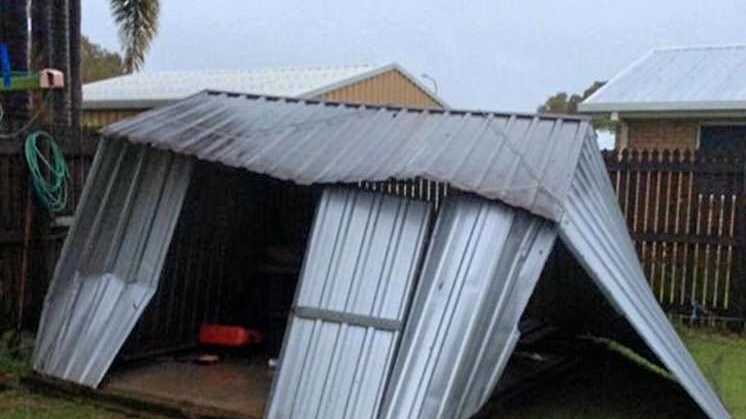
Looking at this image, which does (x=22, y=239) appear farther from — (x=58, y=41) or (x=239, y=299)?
(x=58, y=41)

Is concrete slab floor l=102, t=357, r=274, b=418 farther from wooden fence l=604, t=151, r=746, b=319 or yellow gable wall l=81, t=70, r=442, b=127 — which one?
yellow gable wall l=81, t=70, r=442, b=127

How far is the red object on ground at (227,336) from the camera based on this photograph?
736 cm

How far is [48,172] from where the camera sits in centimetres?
741

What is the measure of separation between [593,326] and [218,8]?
19544 millimetres

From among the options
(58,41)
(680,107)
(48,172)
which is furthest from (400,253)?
(680,107)

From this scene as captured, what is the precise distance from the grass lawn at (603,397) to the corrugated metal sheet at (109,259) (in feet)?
0.94

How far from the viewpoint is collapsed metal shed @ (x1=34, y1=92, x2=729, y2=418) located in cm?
526

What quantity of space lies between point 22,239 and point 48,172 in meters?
0.58

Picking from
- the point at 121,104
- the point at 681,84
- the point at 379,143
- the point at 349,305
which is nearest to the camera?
the point at 349,305

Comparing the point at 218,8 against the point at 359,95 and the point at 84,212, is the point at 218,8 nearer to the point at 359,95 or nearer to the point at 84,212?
the point at 359,95

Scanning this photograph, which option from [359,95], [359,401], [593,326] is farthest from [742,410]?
[359,95]

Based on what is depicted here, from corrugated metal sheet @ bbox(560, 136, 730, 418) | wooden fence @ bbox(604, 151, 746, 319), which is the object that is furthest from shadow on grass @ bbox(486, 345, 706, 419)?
wooden fence @ bbox(604, 151, 746, 319)

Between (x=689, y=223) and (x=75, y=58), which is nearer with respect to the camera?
(x=689, y=223)

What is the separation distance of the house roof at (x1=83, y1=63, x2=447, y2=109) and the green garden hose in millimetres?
11241
